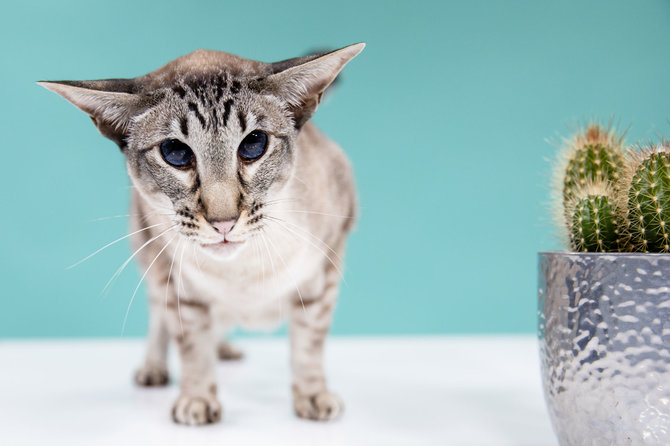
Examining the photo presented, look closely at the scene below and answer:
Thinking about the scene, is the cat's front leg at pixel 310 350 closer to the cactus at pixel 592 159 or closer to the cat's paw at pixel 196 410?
the cat's paw at pixel 196 410

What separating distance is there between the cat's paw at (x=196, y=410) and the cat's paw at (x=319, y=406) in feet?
0.48

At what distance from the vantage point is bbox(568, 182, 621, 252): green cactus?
0.78 m

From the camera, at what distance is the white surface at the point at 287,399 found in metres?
0.98

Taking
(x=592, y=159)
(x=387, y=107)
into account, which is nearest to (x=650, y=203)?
(x=592, y=159)

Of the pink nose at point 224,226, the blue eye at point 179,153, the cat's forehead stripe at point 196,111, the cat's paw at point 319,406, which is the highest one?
the cat's forehead stripe at point 196,111

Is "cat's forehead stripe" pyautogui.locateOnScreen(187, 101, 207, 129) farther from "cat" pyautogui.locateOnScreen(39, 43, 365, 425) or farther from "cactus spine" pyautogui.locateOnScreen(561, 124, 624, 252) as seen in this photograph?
"cactus spine" pyautogui.locateOnScreen(561, 124, 624, 252)

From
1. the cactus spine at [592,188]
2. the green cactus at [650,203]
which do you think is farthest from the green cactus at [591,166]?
the green cactus at [650,203]

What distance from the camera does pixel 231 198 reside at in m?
0.88

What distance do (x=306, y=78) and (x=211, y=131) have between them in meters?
0.17

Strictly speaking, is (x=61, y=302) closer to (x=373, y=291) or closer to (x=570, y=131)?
(x=373, y=291)

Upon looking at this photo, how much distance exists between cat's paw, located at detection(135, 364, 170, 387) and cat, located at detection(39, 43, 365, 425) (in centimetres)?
24

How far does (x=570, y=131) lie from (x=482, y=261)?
4.24 ft

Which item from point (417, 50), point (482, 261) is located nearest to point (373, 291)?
point (482, 261)

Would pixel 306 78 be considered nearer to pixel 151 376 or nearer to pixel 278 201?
pixel 278 201
